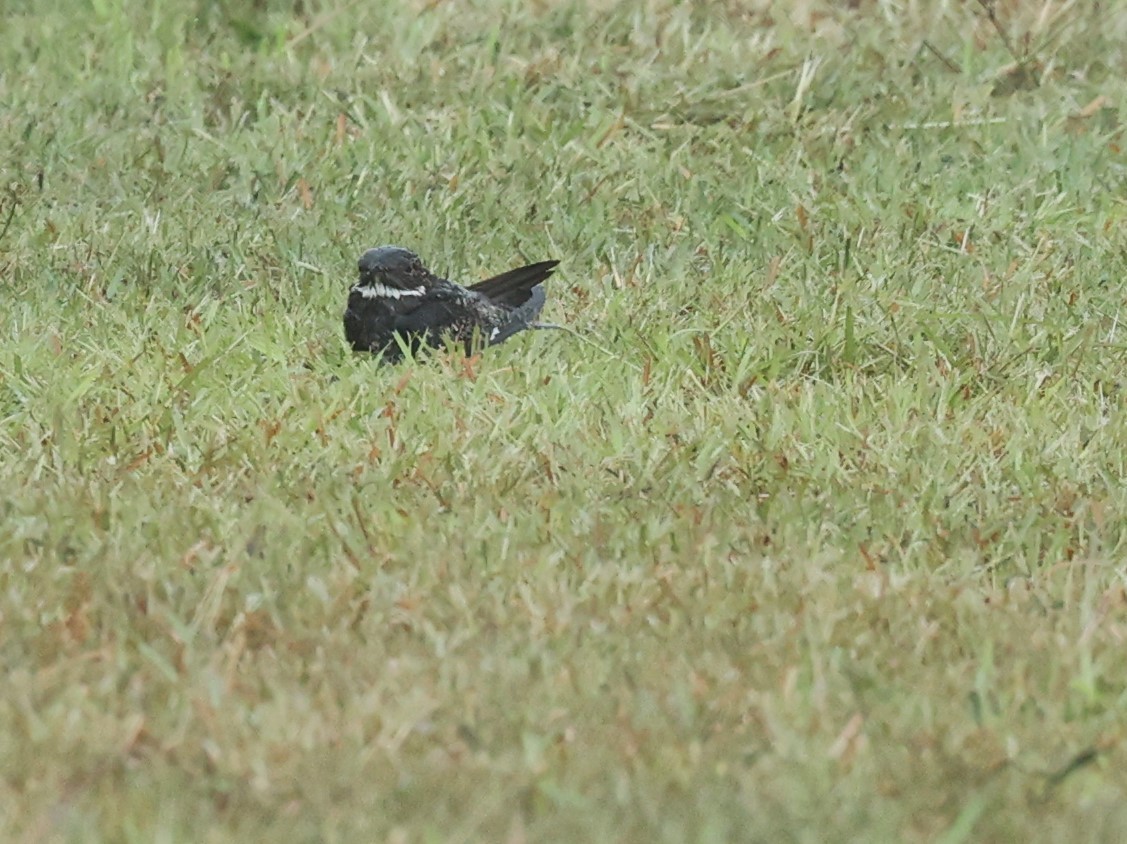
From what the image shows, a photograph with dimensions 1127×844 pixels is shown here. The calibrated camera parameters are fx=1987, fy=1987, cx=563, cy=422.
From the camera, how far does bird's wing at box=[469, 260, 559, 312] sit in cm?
708

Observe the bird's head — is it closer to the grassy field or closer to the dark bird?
the dark bird

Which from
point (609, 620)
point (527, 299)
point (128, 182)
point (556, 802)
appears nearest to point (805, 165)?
point (527, 299)

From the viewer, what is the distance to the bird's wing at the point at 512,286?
7.08 meters

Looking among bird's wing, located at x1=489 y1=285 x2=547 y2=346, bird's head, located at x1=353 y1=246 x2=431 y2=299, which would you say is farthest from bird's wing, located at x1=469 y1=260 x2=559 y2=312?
bird's head, located at x1=353 y1=246 x2=431 y2=299

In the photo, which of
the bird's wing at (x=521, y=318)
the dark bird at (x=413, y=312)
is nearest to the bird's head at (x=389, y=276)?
the dark bird at (x=413, y=312)

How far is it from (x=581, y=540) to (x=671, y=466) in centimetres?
72

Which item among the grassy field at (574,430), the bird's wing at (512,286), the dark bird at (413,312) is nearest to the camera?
the grassy field at (574,430)

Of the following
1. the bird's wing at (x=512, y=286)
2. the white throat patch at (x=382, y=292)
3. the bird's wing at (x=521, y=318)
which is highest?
the white throat patch at (x=382, y=292)

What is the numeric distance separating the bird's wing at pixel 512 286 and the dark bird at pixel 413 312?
0.03 m

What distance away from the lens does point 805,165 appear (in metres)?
9.09

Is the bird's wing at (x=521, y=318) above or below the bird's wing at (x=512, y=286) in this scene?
below

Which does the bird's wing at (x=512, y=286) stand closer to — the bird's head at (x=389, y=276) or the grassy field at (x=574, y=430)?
the grassy field at (x=574, y=430)

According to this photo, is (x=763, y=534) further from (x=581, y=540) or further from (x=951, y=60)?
(x=951, y=60)

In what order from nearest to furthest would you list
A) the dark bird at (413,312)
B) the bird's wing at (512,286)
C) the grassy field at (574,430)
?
the grassy field at (574,430) < the dark bird at (413,312) < the bird's wing at (512,286)
